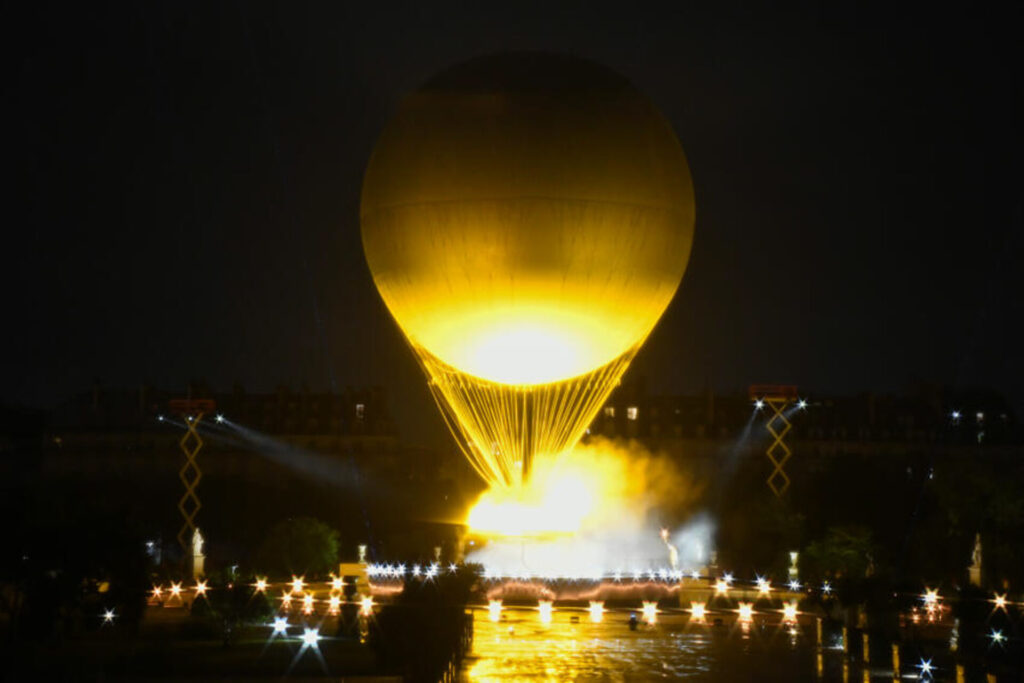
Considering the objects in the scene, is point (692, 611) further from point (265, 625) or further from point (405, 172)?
point (405, 172)

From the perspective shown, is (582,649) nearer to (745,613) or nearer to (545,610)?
(745,613)

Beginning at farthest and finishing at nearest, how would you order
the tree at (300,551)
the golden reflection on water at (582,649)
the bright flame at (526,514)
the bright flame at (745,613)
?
the tree at (300,551) < the bright flame at (745,613) < the bright flame at (526,514) < the golden reflection on water at (582,649)

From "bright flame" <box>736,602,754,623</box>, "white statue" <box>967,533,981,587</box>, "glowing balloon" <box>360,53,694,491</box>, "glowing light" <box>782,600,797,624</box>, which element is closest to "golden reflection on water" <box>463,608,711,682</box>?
"bright flame" <box>736,602,754,623</box>

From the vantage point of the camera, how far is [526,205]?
3825 cm

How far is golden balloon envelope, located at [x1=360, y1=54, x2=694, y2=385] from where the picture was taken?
38.0 m

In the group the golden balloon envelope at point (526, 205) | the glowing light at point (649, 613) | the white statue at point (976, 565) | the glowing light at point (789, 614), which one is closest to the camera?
the golden balloon envelope at point (526, 205)

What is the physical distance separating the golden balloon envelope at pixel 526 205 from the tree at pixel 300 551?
2914 centimetres

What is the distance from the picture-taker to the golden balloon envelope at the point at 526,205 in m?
38.0

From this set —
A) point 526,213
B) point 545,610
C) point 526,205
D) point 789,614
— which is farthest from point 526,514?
point 526,205

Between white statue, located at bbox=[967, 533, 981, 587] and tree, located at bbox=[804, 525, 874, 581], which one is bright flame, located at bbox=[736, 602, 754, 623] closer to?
white statue, located at bbox=[967, 533, 981, 587]

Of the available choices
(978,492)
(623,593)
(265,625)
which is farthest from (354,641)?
(978,492)

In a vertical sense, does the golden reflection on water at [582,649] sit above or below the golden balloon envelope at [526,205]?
below

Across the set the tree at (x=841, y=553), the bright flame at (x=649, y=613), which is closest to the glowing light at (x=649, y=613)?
the bright flame at (x=649, y=613)

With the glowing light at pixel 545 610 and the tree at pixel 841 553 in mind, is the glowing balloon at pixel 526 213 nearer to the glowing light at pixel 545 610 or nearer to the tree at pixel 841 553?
the glowing light at pixel 545 610
